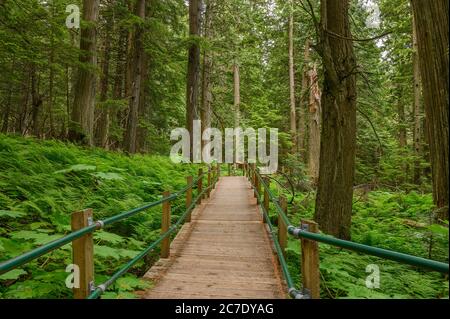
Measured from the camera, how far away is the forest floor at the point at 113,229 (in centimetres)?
406

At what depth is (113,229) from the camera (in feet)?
21.9

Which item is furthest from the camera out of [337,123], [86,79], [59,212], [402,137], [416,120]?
[402,137]

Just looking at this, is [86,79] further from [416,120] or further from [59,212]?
[416,120]

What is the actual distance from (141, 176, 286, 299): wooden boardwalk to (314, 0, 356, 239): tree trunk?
148 centimetres

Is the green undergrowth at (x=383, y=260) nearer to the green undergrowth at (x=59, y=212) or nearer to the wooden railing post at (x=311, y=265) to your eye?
the wooden railing post at (x=311, y=265)

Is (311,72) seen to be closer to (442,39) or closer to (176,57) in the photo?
(176,57)

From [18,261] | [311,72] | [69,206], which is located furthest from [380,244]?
[311,72]

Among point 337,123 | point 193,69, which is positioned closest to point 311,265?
point 337,123

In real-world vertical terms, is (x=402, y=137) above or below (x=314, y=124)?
below

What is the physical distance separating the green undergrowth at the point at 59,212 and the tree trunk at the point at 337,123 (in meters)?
3.55

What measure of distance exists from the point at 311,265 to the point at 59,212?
4.31 meters

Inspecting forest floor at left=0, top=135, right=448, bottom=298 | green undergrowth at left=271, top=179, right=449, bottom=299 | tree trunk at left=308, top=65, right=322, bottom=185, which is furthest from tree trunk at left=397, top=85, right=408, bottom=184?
forest floor at left=0, top=135, right=448, bottom=298

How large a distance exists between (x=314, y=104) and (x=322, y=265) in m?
14.5

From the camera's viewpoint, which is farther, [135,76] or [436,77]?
[135,76]
